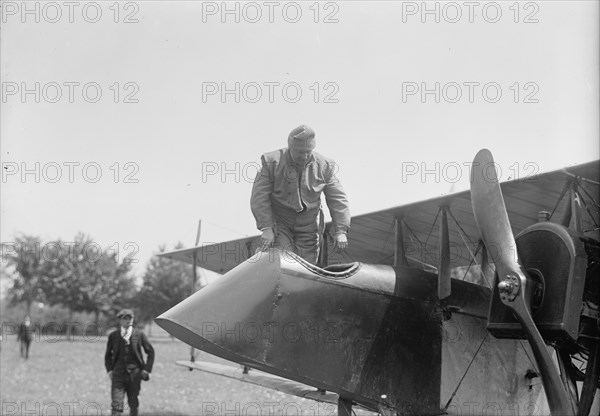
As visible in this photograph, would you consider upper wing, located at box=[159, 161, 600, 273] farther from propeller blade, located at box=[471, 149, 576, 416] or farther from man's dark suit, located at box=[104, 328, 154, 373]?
man's dark suit, located at box=[104, 328, 154, 373]

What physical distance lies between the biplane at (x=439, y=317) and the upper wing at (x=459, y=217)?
29 millimetres

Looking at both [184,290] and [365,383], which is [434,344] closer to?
[365,383]

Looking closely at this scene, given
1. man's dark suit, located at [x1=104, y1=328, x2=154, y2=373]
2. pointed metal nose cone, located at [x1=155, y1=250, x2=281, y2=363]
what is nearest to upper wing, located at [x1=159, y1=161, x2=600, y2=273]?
pointed metal nose cone, located at [x1=155, y1=250, x2=281, y2=363]

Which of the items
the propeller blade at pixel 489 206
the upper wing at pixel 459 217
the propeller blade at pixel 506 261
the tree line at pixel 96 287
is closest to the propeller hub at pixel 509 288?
the propeller blade at pixel 506 261

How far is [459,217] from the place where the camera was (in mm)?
7773

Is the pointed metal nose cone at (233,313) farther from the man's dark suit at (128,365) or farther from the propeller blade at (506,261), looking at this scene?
the man's dark suit at (128,365)

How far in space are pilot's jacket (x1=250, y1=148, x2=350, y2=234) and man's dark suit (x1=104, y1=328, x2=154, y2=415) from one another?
5525 mm

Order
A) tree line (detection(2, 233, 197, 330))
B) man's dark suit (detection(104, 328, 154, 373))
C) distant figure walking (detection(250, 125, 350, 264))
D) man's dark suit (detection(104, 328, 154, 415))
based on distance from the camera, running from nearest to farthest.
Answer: distant figure walking (detection(250, 125, 350, 264))
man's dark suit (detection(104, 328, 154, 415))
man's dark suit (detection(104, 328, 154, 373))
tree line (detection(2, 233, 197, 330))

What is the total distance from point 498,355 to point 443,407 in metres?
1.03

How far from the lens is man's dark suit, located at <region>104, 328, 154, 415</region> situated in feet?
34.9

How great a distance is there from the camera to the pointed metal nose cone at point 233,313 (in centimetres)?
497

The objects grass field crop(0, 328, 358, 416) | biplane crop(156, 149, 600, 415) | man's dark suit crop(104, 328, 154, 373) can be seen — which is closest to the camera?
biplane crop(156, 149, 600, 415)

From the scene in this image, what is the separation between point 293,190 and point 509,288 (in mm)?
1969

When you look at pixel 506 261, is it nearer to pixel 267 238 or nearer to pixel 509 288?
pixel 509 288
